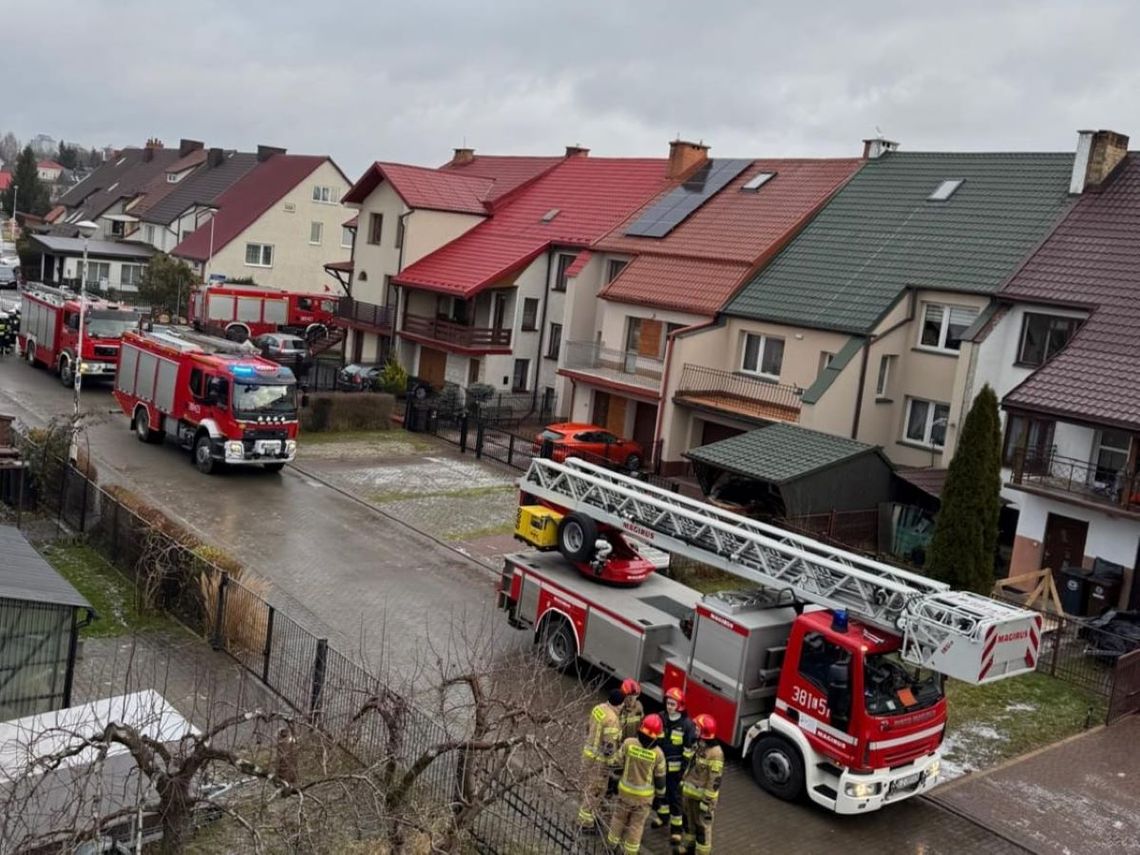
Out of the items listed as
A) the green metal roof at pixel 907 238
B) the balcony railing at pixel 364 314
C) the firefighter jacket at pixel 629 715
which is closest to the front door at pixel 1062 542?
the green metal roof at pixel 907 238

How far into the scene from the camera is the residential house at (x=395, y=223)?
41.5 meters

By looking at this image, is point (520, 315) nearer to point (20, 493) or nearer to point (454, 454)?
point (454, 454)

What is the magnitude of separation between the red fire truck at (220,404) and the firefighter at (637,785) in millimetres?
17162

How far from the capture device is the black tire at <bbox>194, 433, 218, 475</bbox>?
86.2 feet

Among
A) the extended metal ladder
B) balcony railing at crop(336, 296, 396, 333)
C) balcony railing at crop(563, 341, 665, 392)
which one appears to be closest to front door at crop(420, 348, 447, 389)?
balcony railing at crop(336, 296, 396, 333)

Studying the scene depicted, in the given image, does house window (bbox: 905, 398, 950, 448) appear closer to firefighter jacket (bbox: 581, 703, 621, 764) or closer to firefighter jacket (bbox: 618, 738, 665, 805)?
firefighter jacket (bbox: 581, 703, 621, 764)

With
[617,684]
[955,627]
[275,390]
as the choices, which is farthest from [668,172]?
[955,627]

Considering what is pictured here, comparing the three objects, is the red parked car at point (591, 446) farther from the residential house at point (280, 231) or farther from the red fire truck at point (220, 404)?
the residential house at point (280, 231)

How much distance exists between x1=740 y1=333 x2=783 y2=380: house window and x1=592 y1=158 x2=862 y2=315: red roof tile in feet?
4.68

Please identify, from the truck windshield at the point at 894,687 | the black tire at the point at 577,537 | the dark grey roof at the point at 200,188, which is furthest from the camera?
the dark grey roof at the point at 200,188

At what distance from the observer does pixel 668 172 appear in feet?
128

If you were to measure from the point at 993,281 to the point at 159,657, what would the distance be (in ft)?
66.1

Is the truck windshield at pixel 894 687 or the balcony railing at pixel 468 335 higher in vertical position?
the balcony railing at pixel 468 335

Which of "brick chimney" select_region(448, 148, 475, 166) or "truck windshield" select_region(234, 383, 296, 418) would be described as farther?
"brick chimney" select_region(448, 148, 475, 166)
